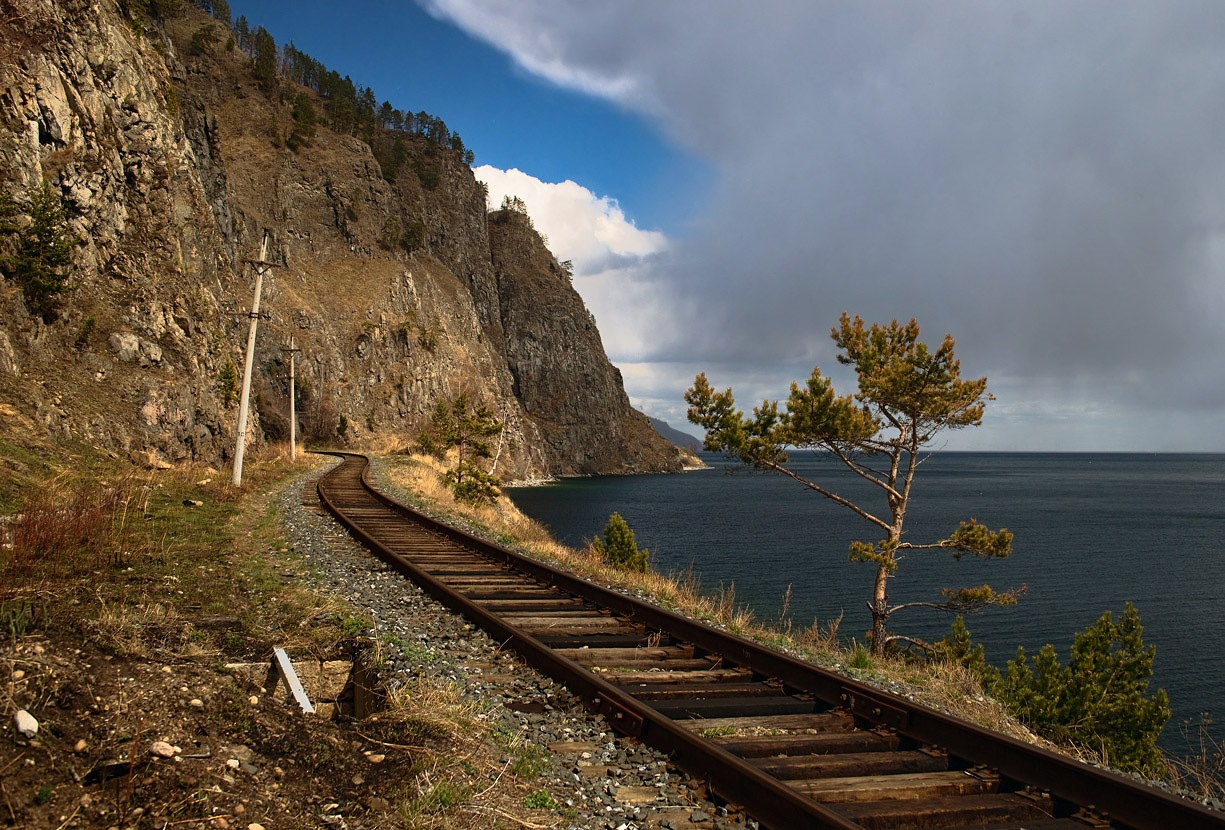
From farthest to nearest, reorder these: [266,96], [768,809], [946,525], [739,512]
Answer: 1. [266,96]
2. [739,512]
3. [946,525]
4. [768,809]

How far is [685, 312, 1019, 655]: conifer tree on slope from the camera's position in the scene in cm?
2073

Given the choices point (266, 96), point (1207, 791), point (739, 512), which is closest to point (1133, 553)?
point (739, 512)

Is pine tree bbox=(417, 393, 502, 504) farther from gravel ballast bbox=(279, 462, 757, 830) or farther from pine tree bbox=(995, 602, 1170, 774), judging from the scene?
gravel ballast bbox=(279, 462, 757, 830)

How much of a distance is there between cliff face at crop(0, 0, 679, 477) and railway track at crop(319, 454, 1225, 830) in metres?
17.6

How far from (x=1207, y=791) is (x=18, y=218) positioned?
31.0 meters

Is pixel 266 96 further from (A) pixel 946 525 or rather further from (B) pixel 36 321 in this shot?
(A) pixel 946 525

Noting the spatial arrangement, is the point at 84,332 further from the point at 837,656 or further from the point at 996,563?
the point at 996,563

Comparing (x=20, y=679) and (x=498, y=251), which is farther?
(x=498, y=251)

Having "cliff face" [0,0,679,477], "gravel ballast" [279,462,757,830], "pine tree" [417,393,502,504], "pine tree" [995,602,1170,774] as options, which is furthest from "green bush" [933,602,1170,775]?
"cliff face" [0,0,679,477]

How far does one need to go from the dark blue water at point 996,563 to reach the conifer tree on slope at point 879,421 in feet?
5.61

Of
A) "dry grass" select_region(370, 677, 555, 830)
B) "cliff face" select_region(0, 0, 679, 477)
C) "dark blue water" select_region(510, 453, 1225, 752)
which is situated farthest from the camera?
"dark blue water" select_region(510, 453, 1225, 752)

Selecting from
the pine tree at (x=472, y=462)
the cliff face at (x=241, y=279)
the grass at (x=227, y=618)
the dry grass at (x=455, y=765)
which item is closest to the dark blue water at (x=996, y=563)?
the grass at (x=227, y=618)

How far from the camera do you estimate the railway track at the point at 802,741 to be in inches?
154

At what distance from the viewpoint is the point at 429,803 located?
3.62 metres
